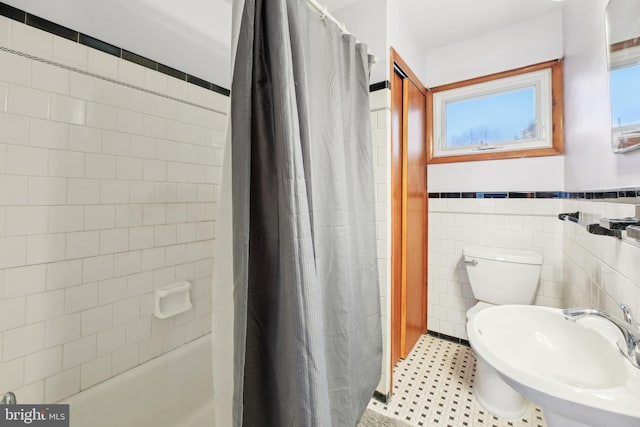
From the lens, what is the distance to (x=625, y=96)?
867 millimetres

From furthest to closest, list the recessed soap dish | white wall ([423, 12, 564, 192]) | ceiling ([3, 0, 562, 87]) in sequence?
white wall ([423, 12, 564, 192]), the recessed soap dish, ceiling ([3, 0, 562, 87])

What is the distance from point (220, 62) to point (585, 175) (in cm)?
202

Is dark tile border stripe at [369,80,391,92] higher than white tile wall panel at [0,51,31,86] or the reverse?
higher

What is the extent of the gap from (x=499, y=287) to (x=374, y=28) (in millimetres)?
1816

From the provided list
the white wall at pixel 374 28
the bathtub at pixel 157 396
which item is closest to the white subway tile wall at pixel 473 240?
the white wall at pixel 374 28

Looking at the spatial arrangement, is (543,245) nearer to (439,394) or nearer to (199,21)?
(439,394)

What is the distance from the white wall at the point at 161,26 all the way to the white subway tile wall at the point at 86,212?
8 cm

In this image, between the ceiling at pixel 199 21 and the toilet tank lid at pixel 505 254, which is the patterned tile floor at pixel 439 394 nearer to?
the toilet tank lid at pixel 505 254

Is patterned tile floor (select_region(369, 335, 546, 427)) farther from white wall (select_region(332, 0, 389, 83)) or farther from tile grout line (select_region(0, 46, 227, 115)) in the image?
tile grout line (select_region(0, 46, 227, 115))

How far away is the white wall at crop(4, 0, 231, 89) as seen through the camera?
1.04 metres

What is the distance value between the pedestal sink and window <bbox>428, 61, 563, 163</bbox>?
4.40ft

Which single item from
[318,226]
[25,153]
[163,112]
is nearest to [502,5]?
[318,226]

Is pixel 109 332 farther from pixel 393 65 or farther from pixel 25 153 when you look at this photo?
pixel 393 65

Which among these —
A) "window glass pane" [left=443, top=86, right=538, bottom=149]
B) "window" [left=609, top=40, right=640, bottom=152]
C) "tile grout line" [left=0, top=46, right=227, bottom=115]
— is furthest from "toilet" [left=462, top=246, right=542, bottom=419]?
"tile grout line" [left=0, top=46, right=227, bottom=115]
